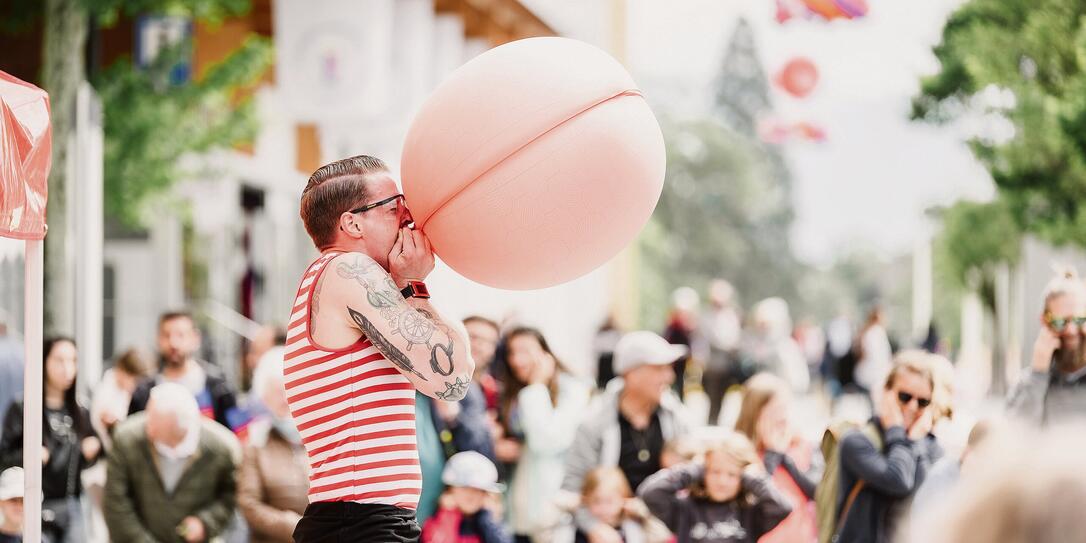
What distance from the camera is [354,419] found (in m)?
3.58

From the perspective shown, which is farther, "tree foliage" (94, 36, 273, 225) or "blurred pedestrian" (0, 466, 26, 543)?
"tree foliage" (94, 36, 273, 225)

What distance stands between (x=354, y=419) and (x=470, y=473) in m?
3.66

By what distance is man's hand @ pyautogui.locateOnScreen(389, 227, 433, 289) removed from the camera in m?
3.82

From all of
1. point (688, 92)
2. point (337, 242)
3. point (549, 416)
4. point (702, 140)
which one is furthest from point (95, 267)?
point (688, 92)

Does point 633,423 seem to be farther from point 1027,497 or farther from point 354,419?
point 1027,497

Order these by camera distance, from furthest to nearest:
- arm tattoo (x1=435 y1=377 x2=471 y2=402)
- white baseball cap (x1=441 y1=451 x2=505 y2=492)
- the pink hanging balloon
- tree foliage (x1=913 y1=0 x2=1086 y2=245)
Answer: the pink hanging balloon
tree foliage (x1=913 y1=0 x2=1086 y2=245)
white baseball cap (x1=441 y1=451 x2=505 y2=492)
arm tattoo (x1=435 y1=377 x2=471 y2=402)

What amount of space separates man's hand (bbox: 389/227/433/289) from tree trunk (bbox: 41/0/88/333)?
932 centimetres

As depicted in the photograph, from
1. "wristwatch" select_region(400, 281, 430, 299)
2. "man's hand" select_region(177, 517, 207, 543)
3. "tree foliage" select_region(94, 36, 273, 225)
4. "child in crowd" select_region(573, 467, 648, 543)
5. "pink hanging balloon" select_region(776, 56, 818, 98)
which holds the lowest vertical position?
"man's hand" select_region(177, 517, 207, 543)

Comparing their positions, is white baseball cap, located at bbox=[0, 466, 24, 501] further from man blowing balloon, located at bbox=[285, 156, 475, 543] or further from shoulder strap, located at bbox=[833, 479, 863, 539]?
shoulder strap, located at bbox=[833, 479, 863, 539]

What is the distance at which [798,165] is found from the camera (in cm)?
9619

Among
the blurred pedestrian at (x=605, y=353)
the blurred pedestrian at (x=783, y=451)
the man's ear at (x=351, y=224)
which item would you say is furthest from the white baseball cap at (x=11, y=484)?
the blurred pedestrian at (x=605, y=353)

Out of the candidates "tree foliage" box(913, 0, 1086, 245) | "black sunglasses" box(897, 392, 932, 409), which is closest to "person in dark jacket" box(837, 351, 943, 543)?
"black sunglasses" box(897, 392, 932, 409)

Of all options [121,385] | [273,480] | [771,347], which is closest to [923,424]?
[273,480]

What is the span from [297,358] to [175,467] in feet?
13.1
